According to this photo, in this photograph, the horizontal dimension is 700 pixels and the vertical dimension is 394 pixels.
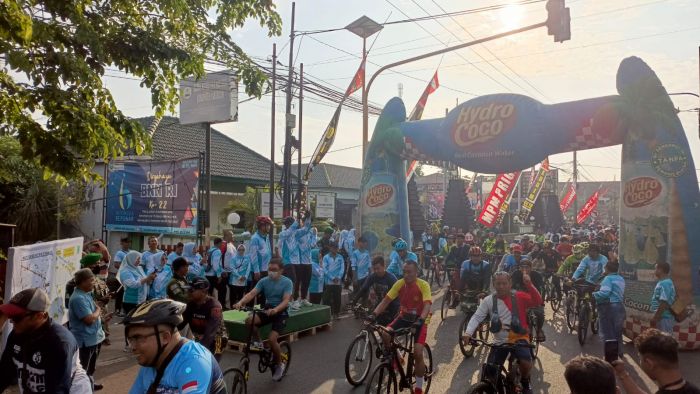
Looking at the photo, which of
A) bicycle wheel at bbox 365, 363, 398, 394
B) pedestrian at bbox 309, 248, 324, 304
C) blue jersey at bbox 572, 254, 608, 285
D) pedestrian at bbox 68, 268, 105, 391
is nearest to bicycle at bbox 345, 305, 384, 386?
bicycle wheel at bbox 365, 363, 398, 394

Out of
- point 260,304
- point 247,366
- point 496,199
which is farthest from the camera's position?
point 496,199

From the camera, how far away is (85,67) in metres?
5.65

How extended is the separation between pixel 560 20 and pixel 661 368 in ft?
29.9

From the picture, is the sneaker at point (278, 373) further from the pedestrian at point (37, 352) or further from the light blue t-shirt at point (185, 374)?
the light blue t-shirt at point (185, 374)

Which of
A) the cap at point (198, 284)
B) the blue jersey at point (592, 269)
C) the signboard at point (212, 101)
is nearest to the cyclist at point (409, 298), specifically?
→ the cap at point (198, 284)

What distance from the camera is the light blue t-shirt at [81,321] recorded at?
602 centimetres

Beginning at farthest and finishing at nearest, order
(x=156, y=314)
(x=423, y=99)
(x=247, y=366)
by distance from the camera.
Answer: (x=423, y=99), (x=247, y=366), (x=156, y=314)

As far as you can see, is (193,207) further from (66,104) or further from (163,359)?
(163,359)

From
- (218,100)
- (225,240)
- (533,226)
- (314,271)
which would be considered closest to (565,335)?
(314,271)

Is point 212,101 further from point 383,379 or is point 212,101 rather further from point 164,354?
point 164,354

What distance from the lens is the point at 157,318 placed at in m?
2.80

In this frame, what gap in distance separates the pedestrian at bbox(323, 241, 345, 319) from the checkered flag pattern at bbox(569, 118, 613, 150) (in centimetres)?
605

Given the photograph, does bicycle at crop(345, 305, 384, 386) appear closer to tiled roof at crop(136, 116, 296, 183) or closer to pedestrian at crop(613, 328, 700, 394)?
pedestrian at crop(613, 328, 700, 394)

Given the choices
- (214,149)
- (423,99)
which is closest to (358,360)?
(423,99)
